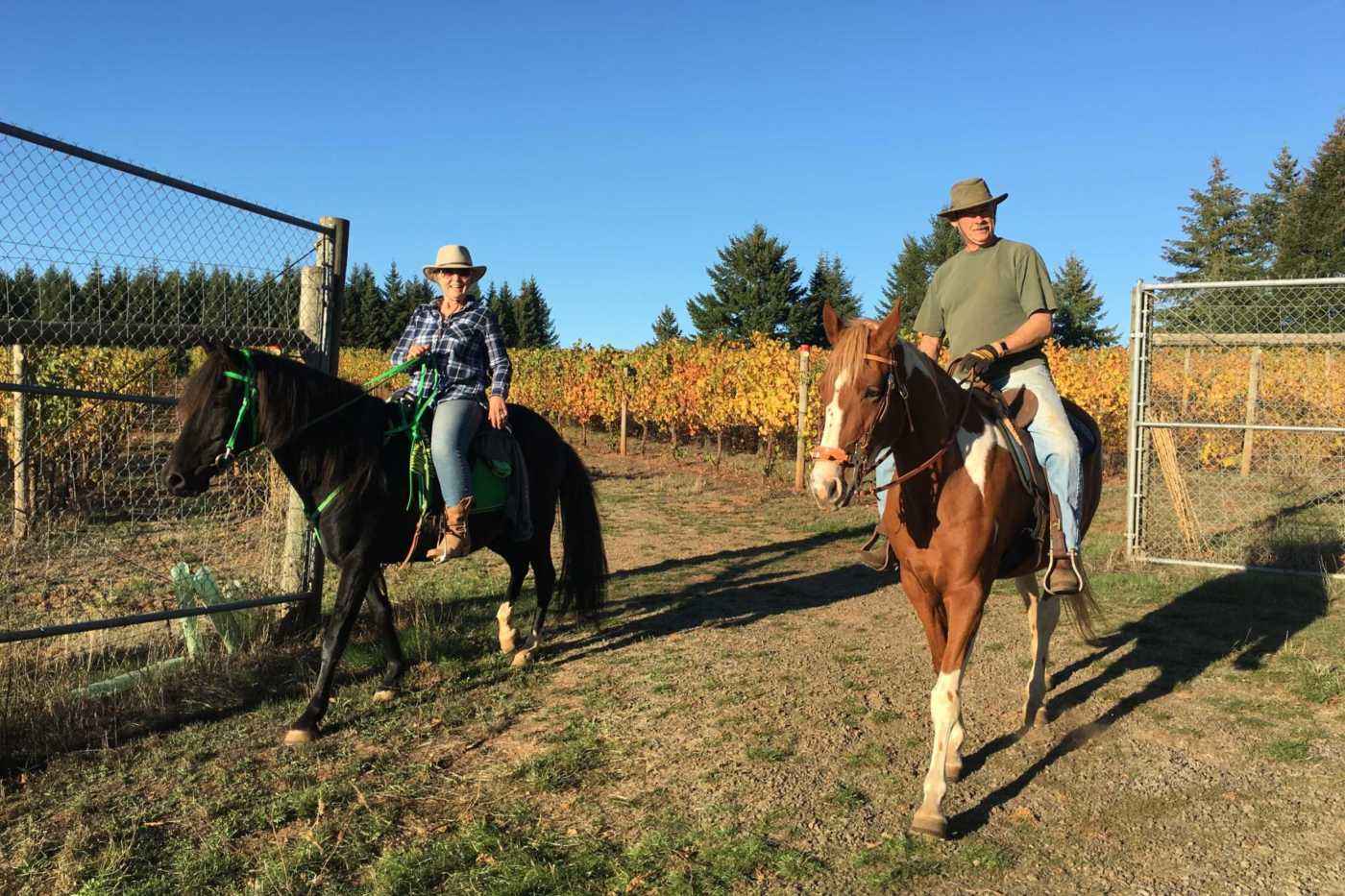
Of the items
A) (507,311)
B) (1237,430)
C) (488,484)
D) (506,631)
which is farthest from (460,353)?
(507,311)

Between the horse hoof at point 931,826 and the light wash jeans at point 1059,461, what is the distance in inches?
53.0

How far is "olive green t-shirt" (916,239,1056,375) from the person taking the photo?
13.7 ft

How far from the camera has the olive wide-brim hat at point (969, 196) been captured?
13.8 feet

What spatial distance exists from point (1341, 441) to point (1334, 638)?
1041 cm

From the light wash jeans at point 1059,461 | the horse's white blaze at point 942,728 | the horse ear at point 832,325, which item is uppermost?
the horse ear at point 832,325

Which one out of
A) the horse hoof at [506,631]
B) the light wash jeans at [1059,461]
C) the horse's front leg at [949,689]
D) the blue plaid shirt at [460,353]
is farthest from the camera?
the horse hoof at [506,631]

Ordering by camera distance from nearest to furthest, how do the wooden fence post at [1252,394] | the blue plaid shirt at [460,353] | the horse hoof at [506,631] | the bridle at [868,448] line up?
the bridle at [868,448]
the blue plaid shirt at [460,353]
the horse hoof at [506,631]
the wooden fence post at [1252,394]

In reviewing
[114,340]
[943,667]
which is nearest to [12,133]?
[114,340]

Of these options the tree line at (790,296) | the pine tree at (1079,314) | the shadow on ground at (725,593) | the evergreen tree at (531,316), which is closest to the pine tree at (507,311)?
the evergreen tree at (531,316)

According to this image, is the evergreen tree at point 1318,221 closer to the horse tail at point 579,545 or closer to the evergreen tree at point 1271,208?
the evergreen tree at point 1271,208

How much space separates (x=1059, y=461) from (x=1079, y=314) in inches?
2290

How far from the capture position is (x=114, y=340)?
4379mm

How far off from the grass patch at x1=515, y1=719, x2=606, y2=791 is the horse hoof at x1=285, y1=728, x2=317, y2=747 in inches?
46.6

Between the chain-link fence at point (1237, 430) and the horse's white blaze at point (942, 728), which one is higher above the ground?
the chain-link fence at point (1237, 430)
